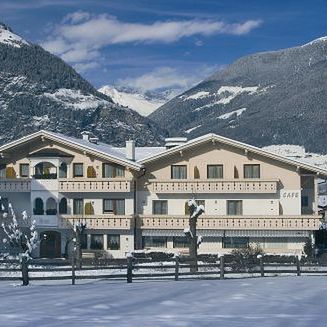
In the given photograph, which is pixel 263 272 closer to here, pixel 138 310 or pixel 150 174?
pixel 138 310

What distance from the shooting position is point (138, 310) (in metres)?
15.7

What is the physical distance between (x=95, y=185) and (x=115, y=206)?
210 cm

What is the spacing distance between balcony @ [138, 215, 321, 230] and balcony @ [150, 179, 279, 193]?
5.88 feet

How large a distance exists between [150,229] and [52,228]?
6959 millimetres

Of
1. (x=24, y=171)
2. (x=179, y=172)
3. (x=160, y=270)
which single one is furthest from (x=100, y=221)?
(x=160, y=270)

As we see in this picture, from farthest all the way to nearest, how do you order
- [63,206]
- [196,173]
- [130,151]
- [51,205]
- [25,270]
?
[130,151] < [51,205] < [63,206] < [196,173] < [25,270]

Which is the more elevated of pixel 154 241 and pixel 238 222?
pixel 238 222

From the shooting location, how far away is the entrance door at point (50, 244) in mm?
Answer: 47469

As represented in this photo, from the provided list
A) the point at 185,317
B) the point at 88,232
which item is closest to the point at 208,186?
the point at 88,232

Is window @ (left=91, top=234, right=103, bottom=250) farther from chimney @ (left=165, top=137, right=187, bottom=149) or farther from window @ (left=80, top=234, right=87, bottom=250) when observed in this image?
chimney @ (left=165, top=137, right=187, bottom=149)

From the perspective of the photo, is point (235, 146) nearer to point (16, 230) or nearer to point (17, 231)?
point (17, 231)

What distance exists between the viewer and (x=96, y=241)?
4647cm

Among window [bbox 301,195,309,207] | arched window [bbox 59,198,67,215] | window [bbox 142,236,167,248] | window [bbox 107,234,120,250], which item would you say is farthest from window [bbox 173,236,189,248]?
window [bbox 301,195,309,207]

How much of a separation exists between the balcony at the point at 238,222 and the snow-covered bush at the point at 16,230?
7.71 meters
